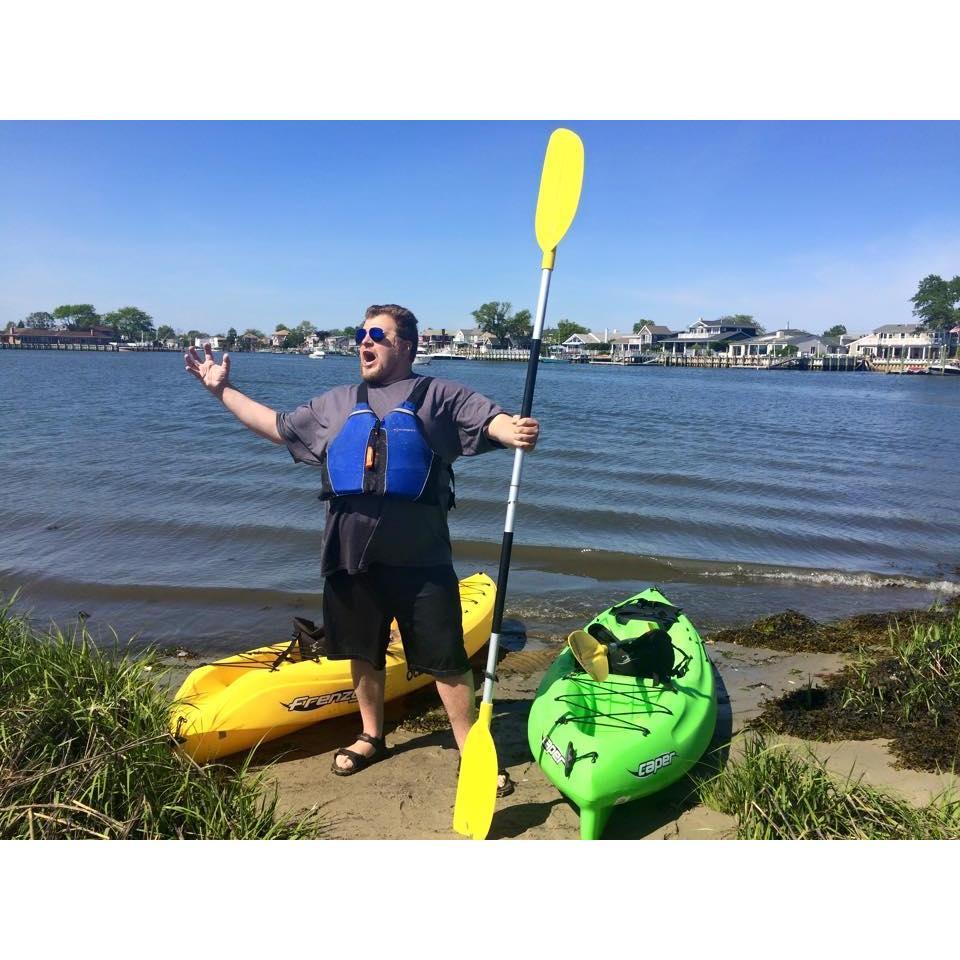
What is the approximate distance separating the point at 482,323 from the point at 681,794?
99991 mm

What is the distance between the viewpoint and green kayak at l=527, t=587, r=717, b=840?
10.00 ft

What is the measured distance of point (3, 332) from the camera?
115688 mm

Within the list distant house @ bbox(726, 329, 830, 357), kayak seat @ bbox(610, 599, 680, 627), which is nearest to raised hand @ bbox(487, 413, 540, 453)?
kayak seat @ bbox(610, 599, 680, 627)

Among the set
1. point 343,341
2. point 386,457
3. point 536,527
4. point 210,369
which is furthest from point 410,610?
point 343,341

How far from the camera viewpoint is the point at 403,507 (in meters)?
3.13

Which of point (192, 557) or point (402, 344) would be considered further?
point (192, 557)

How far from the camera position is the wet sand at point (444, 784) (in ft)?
10.2

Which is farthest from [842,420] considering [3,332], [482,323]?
[3,332]

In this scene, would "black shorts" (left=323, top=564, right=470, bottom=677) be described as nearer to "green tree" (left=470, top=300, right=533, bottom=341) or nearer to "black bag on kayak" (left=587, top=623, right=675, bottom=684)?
"black bag on kayak" (left=587, top=623, right=675, bottom=684)

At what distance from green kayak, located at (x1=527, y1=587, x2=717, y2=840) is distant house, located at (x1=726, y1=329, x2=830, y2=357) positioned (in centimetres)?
10868

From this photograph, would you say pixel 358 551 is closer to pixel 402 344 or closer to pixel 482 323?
pixel 402 344

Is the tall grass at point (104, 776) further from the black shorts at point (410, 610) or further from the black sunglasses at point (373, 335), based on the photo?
the black sunglasses at point (373, 335)

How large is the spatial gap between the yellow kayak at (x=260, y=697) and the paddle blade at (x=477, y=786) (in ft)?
3.76

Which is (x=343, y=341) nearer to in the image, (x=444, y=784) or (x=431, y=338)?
(x=431, y=338)
